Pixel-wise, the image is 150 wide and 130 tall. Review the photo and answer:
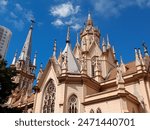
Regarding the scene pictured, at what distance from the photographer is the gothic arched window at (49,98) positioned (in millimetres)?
24641

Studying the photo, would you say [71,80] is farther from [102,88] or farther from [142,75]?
[142,75]

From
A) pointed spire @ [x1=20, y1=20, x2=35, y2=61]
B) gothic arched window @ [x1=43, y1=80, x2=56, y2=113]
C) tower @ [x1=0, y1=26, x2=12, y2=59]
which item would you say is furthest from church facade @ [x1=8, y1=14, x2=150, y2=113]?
tower @ [x1=0, y1=26, x2=12, y2=59]

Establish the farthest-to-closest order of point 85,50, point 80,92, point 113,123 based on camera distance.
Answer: point 85,50, point 80,92, point 113,123

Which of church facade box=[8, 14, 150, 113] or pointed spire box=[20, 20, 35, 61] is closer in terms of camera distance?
church facade box=[8, 14, 150, 113]

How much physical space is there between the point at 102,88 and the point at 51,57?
29.4 feet

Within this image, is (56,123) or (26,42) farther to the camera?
(26,42)

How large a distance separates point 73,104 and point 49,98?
4.07 metres

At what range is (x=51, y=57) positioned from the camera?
1116 inches

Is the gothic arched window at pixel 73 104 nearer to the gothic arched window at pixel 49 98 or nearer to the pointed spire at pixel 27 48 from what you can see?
the gothic arched window at pixel 49 98

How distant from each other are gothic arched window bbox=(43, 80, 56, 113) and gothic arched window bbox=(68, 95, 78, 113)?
104 inches

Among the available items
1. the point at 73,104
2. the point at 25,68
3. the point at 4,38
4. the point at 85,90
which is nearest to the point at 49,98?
the point at 73,104

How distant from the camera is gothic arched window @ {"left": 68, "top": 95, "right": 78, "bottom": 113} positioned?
22.6 meters

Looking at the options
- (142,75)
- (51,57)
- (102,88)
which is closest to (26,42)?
(51,57)

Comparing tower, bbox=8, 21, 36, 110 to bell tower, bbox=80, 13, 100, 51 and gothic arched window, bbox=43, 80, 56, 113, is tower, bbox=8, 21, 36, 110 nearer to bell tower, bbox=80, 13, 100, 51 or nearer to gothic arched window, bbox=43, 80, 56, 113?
bell tower, bbox=80, 13, 100, 51
